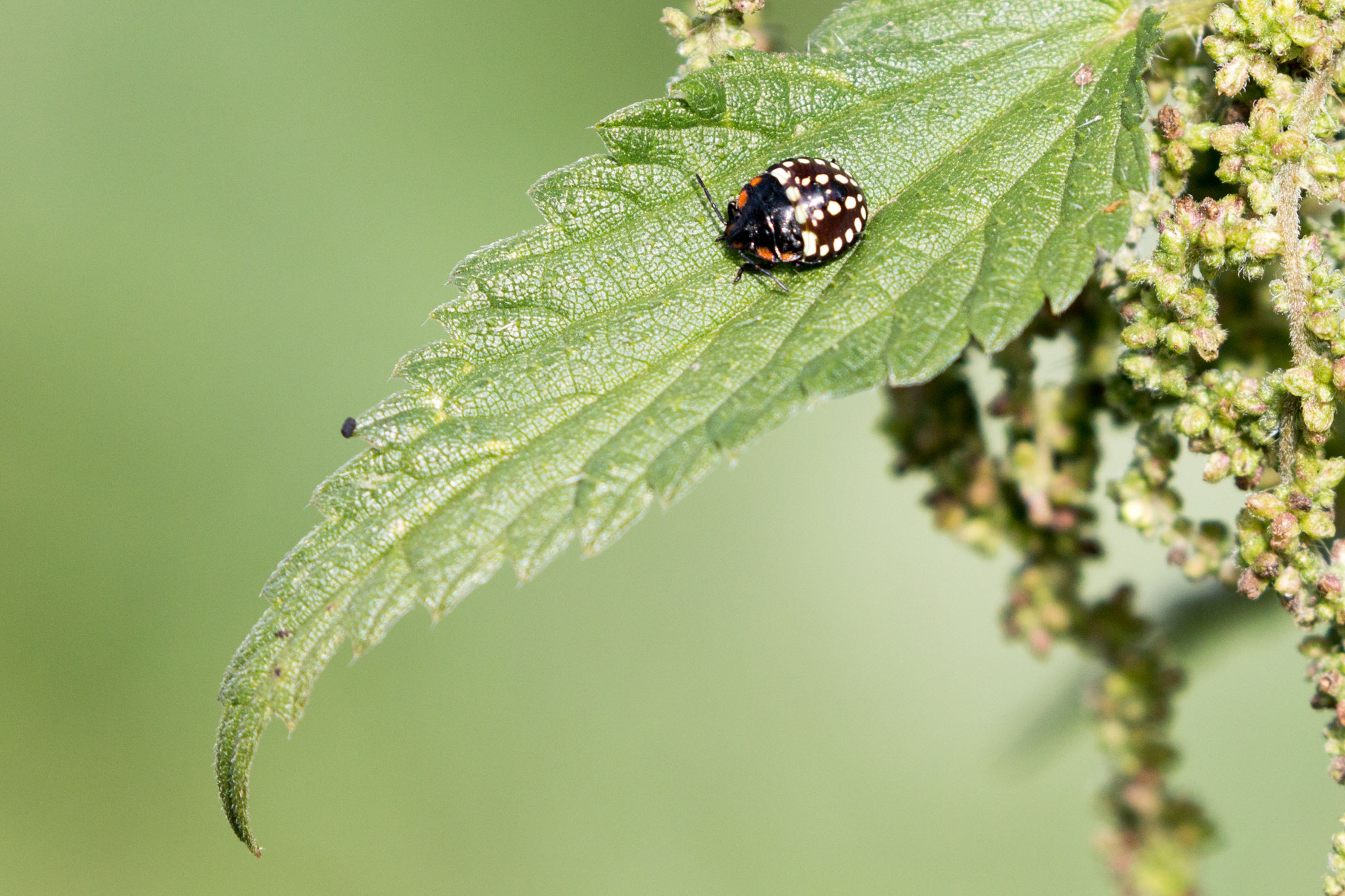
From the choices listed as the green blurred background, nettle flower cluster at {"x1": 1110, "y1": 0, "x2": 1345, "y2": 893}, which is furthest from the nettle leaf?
the green blurred background

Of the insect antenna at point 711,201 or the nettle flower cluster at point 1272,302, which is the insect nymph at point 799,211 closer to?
the insect antenna at point 711,201

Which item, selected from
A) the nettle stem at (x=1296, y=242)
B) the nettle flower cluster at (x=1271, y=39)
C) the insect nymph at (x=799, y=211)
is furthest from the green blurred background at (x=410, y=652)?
the nettle flower cluster at (x=1271, y=39)

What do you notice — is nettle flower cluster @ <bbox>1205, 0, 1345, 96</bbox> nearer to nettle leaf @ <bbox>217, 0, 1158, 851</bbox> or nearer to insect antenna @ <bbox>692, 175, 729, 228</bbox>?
nettle leaf @ <bbox>217, 0, 1158, 851</bbox>

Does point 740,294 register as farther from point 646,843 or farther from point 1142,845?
point 646,843

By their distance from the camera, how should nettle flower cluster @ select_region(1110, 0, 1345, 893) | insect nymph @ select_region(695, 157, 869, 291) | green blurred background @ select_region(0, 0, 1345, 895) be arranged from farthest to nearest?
1. green blurred background @ select_region(0, 0, 1345, 895)
2. insect nymph @ select_region(695, 157, 869, 291)
3. nettle flower cluster @ select_region(1110, 0, 1345, 893)

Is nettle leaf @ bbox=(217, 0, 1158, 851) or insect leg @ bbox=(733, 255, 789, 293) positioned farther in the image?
insect leg @ bbox=(733, 255, 789, 293)

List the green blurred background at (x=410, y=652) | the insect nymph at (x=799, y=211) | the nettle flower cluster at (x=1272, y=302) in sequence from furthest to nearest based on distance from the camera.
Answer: the green blurred background at (x=410, y=652) < the insect nymph at (x=799, y=211) < the nettle flower cluster at (x=1272, y=302)
